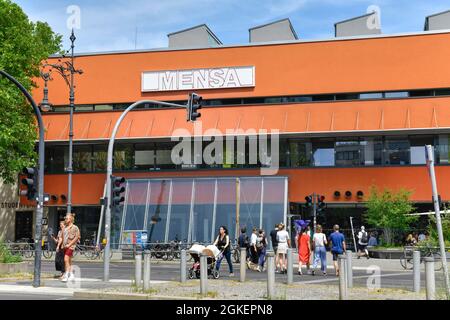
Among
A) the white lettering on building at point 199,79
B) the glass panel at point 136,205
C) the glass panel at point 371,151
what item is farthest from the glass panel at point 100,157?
the glass panel at point 371,151

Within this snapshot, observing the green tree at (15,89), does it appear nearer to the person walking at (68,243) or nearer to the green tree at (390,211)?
the person walking at (68,243)

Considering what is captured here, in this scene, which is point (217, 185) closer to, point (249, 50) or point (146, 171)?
point (146, 171)

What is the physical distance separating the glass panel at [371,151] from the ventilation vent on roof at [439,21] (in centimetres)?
1040

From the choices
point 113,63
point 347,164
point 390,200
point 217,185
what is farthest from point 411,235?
point 113,63

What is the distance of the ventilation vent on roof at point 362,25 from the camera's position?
42.3m

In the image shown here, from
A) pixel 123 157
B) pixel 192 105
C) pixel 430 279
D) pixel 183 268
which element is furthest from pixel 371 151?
pixel 430 279

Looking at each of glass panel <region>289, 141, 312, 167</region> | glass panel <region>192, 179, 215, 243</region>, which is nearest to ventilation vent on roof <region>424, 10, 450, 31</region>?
glass panel <region>289, 141, 312, 167</region>

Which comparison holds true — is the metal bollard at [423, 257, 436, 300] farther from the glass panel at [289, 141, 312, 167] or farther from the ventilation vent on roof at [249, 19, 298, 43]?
the ventilation vent on roof at [249, 19, 298, 43]

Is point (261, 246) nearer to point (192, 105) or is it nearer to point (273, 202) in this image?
point (192, 105)

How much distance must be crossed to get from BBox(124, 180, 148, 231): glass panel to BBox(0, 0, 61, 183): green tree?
6.07 meters

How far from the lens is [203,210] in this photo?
116ft

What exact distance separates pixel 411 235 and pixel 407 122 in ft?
21.3

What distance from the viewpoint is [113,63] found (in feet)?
132

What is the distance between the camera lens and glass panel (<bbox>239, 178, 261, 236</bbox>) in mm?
33812
